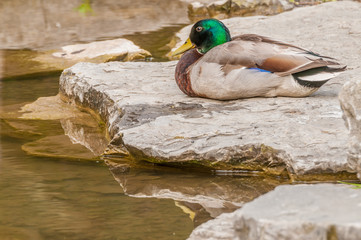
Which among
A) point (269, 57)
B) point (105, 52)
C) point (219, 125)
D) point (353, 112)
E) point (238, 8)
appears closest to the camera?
point (353, 112)

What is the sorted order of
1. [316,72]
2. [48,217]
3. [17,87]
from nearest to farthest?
[48,217] < [316,72] < [17,87]

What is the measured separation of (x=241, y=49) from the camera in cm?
507

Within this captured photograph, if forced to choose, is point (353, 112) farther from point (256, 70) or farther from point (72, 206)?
point (256, 70)

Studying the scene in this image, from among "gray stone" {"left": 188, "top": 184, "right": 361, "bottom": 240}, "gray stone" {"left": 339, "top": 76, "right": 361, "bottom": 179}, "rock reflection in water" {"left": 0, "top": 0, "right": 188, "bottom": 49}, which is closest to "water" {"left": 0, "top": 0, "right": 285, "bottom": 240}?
"gray stone" {"left": 188, "top": 184, "right": 361, "bottom": 240}

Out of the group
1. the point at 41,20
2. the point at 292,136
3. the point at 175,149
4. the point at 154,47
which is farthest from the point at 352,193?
the point at 41,20

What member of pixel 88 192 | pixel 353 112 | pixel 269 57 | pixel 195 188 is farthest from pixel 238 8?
pixel 353 112

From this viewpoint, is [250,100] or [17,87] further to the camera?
[17,87]

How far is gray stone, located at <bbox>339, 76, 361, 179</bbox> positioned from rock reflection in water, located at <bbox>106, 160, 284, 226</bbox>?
1.02 meters

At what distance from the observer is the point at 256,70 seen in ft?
16.4

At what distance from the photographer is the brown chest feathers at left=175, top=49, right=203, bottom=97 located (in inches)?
211

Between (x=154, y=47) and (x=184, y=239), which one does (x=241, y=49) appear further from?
(x=154, y=47)

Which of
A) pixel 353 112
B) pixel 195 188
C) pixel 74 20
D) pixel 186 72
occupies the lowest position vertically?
pixel 74 20

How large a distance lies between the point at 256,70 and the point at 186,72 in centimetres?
62

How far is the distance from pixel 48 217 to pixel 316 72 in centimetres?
221
